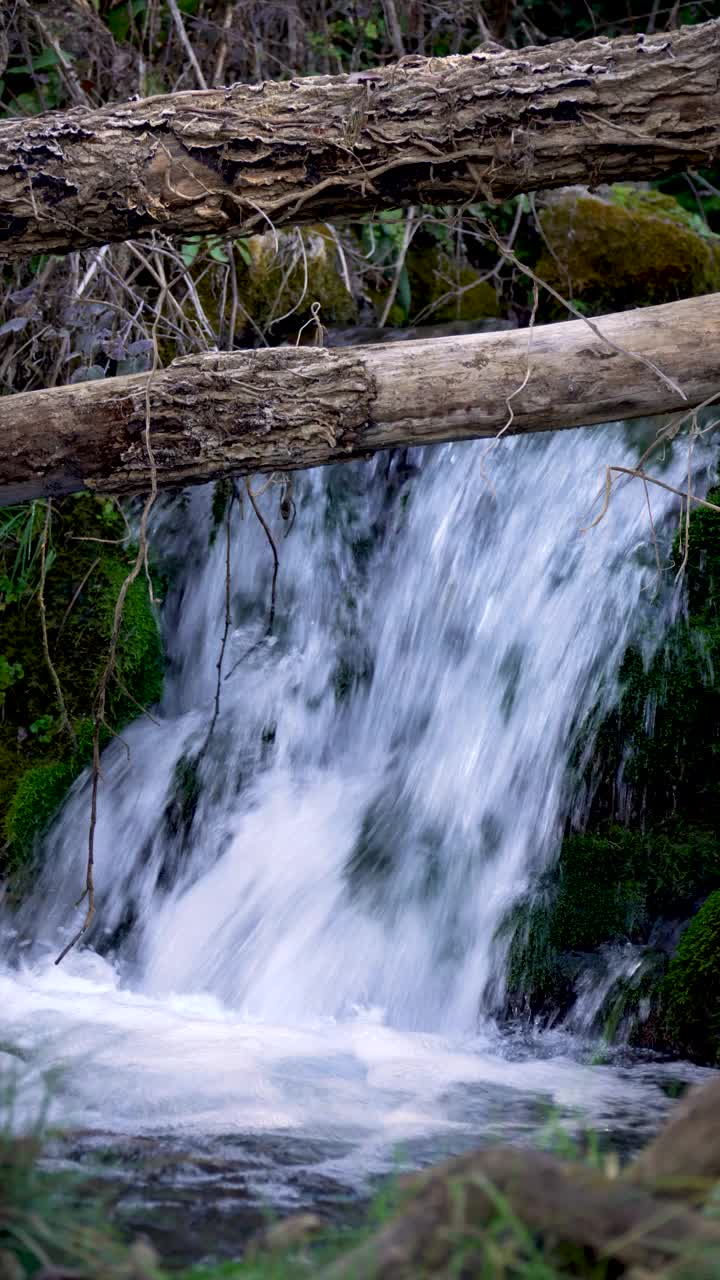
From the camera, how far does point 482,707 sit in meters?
4.47

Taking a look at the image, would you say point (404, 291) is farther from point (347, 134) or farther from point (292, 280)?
point (347, 134)

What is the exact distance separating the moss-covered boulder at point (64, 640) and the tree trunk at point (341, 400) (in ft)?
5.88

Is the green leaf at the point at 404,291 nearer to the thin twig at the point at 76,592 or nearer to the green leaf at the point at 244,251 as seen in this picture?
the green leaf at the point at 244,251

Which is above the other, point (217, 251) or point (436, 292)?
point (217, 251)

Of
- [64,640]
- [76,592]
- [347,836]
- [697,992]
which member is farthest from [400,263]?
[697,992]

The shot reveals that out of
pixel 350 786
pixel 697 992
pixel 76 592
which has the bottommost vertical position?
pixel 697 992

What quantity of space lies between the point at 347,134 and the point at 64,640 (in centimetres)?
267

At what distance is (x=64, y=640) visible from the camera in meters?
5.10

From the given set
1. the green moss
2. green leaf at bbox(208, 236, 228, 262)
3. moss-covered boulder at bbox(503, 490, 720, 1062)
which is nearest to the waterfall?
moss-covered boulder at bbox(503, 490, 720, 1062)

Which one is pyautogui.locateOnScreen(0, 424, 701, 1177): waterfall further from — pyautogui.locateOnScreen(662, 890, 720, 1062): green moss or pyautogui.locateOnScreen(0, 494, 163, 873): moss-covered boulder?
pyautogui.locateOnScreen(662, 890, 720, 1062): green moss

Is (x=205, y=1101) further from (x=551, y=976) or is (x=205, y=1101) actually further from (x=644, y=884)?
(x=644, y=884)

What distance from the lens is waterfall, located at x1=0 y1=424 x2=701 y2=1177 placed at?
366 cm

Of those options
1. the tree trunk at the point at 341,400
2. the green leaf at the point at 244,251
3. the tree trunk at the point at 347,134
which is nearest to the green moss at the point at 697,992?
the tree trunk at the point at 341,400

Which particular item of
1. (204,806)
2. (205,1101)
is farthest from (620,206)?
(205,1101)
